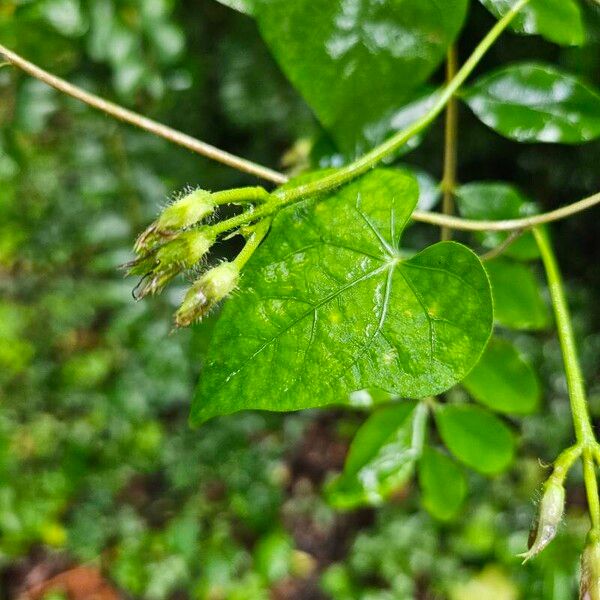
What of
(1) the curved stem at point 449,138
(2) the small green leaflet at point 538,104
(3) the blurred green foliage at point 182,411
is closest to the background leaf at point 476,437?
(1) the curved stem at point 449,138

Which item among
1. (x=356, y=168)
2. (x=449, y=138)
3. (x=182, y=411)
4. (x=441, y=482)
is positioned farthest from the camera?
(x=182, y=411)

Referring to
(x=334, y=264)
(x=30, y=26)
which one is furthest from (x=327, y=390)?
(x=30, y=26)

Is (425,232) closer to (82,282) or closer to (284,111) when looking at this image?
(284,111)

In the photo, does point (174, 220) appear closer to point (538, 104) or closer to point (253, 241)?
point (253, 241)

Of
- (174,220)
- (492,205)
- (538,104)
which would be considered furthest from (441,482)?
(174,220)

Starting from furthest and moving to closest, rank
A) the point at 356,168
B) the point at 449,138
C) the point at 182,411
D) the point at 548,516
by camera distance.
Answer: the point at 182,411
the point at 449,138
the point at 356,168
the point at 548,516

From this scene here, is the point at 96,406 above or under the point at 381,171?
under
